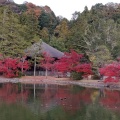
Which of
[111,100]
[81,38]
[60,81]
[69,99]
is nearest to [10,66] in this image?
[60,81]

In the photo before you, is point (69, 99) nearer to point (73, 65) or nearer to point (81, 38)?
point (73, 65)

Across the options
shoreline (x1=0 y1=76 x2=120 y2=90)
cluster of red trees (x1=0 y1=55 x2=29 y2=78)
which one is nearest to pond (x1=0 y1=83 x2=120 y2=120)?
shoreline (x1=0 y1=76 x2=120 y2=90)

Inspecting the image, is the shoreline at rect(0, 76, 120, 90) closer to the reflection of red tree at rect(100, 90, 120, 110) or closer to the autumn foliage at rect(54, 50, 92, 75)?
the autumn foliage at rect(54, 50, 92, 75)

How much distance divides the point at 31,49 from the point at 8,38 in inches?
130

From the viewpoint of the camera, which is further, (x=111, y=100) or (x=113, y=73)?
(x=113, y=73)

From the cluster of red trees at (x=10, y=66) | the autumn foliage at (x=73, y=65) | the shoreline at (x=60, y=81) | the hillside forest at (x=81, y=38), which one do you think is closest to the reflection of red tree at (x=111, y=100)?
the shoreline at (x=60, y=81)

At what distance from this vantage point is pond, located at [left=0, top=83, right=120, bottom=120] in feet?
58.1

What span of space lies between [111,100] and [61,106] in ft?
17.0

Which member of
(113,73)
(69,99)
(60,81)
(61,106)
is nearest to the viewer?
(61,106)

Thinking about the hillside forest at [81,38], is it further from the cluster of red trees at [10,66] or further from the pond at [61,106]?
the pond at [61,106]

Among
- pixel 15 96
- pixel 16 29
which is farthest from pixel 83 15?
pixel 15 96

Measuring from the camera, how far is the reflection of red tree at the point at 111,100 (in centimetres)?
2141

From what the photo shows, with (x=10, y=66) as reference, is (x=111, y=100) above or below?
below

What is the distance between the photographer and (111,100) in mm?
24047
